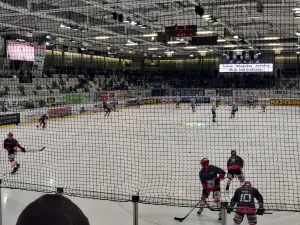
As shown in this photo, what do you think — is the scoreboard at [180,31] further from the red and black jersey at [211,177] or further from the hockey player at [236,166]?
the red and black jersey at [211,177]

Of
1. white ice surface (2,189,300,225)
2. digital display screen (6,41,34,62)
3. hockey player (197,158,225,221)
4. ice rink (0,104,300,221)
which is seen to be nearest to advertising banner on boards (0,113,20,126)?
ice rink (0,104,300,221)

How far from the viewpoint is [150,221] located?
5418 millimetres

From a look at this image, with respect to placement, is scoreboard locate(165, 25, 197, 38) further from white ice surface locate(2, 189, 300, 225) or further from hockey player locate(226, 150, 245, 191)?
white ice surface locate(2, 189, 300, 225)

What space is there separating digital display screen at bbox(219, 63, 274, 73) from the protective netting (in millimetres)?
79

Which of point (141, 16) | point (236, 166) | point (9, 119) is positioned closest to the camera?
point (236, 166)

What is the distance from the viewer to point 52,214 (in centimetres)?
84

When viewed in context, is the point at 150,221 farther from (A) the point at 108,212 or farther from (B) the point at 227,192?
(B) the point at 227,192

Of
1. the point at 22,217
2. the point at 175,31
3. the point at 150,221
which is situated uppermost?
the point at 175,31

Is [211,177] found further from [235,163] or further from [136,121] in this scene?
[136,121]

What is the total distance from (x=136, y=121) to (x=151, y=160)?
9.99 m

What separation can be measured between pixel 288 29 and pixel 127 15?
10.7 m

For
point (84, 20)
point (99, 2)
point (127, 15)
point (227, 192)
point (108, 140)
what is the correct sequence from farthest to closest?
point (84, 20) → point (127, 15) → point (99, 2) → point (108, 140) → point (227, 192)

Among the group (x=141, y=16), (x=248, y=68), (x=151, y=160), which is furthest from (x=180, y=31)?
(x=248, y=68)

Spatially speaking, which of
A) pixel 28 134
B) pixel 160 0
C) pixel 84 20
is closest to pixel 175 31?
pixel 160 0
